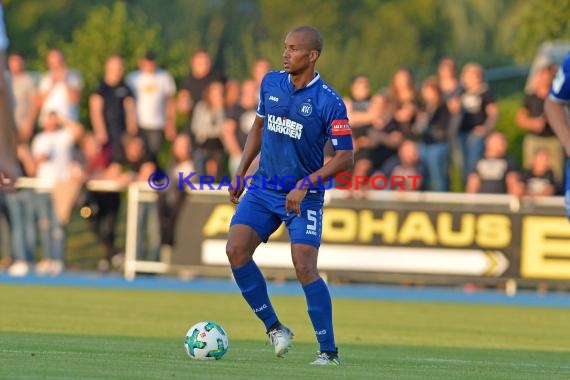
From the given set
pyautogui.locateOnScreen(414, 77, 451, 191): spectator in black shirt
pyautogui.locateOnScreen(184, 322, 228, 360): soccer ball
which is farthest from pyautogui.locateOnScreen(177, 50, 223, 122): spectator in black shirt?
pyautogui.locateOnScreen(184, 322, 228, 360): soccer ball

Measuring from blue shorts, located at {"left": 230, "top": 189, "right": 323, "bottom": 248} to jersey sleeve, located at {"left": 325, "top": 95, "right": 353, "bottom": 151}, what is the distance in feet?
1.64

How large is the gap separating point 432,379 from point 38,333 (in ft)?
15.0

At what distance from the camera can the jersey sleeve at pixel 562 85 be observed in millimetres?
11266

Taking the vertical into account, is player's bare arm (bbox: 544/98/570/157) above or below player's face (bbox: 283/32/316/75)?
below

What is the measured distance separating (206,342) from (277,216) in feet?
3.94

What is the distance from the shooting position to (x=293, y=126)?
452 inches

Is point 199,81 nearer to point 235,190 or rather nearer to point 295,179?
point 235,190

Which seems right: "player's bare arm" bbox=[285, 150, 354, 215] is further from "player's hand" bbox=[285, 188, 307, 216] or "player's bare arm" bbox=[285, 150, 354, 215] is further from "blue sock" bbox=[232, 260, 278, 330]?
"blue sock" bbox=[232, 260, 278, 330]

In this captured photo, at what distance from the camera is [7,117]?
7.00 m

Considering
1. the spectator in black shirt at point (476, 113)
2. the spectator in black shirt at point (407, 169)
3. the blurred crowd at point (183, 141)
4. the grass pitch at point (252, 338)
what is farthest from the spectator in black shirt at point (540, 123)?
the grass pitch at point (252, 338)

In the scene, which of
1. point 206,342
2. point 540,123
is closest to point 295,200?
point 206,342

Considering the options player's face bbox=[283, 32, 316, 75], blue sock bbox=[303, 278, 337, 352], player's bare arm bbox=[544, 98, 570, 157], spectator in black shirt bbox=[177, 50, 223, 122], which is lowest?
blue sock bbox=[303, 278, 337, 352]

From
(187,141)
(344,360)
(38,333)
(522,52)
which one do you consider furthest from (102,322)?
(522,52)

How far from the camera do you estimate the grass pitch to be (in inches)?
408
